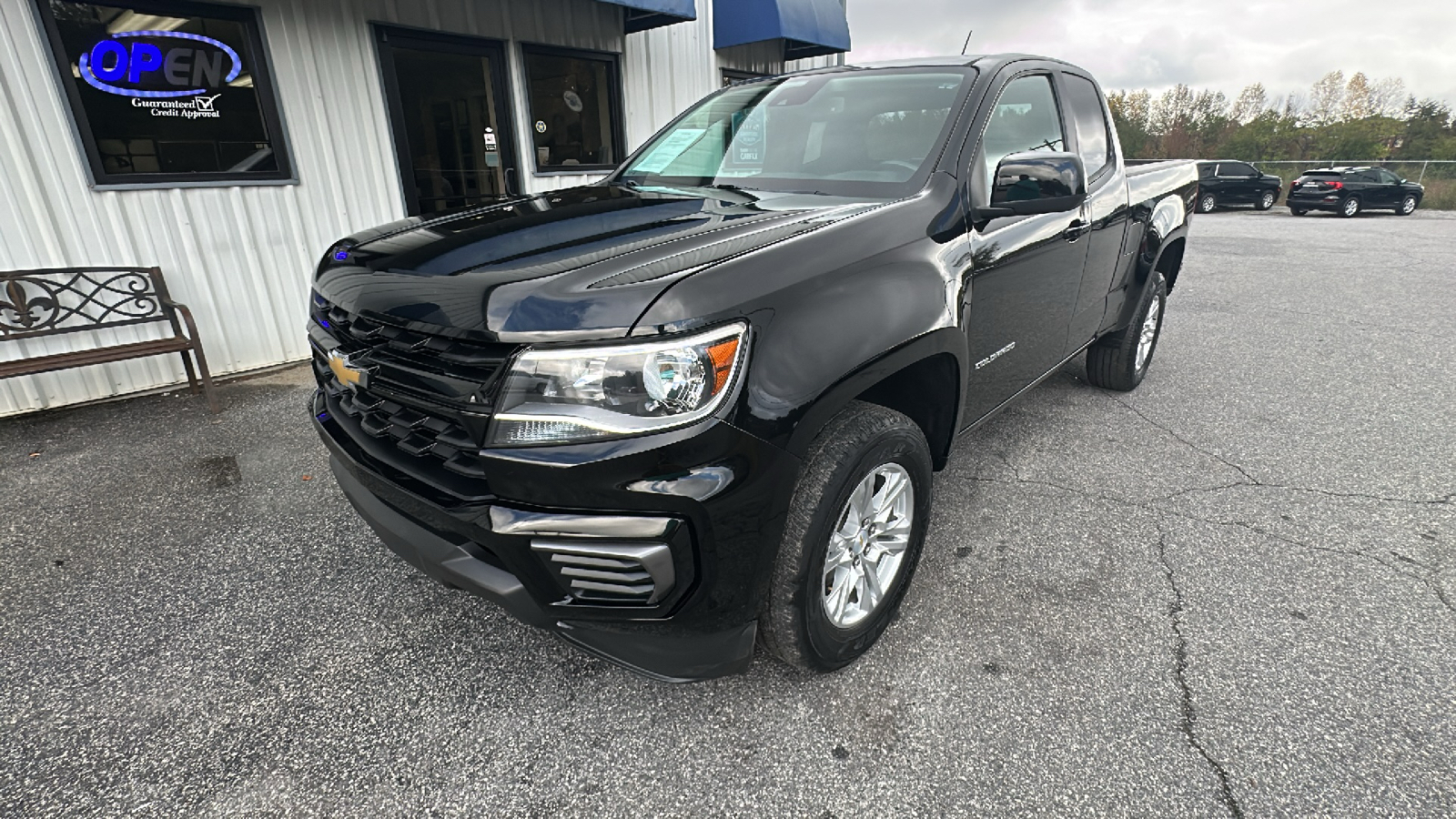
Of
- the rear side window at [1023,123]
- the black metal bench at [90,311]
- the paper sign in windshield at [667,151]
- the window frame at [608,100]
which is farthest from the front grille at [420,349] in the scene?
the window frame at [608,100]

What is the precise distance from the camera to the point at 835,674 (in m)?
2.13

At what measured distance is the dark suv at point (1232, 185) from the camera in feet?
69.1

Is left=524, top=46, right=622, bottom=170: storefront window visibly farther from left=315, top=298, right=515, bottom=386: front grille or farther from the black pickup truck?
left=315, top=298, right=515, bottom=386: front grille

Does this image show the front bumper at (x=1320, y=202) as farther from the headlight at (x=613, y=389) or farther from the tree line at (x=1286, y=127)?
the headlight at (x=613, y=389)

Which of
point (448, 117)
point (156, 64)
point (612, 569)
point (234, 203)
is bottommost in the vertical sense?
point (612, 569)

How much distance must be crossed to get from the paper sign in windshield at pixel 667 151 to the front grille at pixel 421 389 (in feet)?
5.10

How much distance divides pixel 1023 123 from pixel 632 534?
94.8 inches

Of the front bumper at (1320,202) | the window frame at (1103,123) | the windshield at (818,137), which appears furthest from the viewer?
the front bumper at (1320,202)

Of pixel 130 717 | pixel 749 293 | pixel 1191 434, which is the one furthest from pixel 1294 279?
pixel 130 717

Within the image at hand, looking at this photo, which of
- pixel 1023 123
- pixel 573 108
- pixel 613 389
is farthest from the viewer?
pixel 573 108

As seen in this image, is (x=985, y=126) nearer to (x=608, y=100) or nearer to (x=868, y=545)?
(x=868, y=545)

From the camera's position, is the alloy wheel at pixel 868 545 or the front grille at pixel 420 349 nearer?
the front grille at pixel 420 349

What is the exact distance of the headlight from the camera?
1473 mm

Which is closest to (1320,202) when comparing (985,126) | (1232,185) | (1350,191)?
(1350,191)
